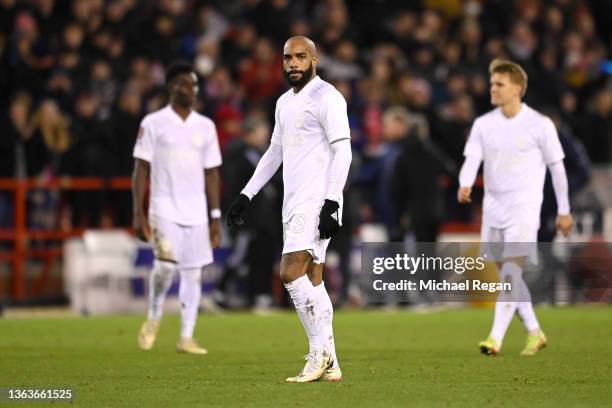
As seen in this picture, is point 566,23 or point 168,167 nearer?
point 168,167

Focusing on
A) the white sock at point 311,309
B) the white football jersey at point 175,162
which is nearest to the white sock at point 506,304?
the white football jersey at point 175,162

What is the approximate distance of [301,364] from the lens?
39.5ft

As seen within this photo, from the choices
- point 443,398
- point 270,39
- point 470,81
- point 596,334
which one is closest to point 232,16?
point 270,39

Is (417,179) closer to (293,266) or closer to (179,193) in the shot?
(179,193)

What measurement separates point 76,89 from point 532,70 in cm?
831

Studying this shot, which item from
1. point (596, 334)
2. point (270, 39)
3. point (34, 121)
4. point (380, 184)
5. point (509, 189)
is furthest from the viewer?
point (270, 39)

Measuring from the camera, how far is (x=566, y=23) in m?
27.6

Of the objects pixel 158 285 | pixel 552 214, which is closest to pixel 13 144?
pixel 158 285

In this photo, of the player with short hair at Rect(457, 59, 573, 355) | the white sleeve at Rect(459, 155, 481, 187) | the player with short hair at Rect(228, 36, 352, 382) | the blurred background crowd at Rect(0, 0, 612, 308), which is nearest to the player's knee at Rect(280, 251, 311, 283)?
the player with short hair at Rect(228, 36, 352, 382)

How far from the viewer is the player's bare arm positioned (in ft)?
44.6

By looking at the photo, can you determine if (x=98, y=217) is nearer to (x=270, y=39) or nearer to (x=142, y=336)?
(x=270, y=39)

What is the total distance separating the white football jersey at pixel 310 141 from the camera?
1015 cm

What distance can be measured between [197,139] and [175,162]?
1.01 ft

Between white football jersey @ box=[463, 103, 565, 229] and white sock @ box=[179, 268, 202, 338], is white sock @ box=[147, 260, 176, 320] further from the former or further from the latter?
white football jersey @ box=[463, 103, 565, 229]
